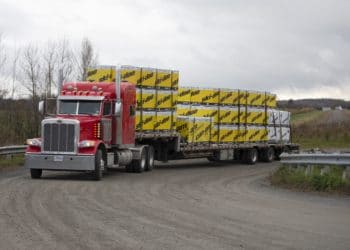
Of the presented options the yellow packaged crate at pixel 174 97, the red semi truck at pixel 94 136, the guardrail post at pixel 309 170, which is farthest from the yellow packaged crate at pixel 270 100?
the guardrail post at pixel 309 170

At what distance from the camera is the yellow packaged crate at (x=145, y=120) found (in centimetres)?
→ 2608

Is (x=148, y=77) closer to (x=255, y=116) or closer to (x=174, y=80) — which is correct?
(x=174, y=80)

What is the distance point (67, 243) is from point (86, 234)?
2.72ft

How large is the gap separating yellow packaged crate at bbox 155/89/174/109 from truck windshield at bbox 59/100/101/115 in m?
4.99

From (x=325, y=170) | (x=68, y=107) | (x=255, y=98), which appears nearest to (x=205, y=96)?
(x=255, y=98)

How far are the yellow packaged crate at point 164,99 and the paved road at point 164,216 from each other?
23.9ft

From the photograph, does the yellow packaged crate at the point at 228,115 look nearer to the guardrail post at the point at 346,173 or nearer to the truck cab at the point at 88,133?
the truck cab at the point at 88,133

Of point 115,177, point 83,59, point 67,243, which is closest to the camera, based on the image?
point 67,243

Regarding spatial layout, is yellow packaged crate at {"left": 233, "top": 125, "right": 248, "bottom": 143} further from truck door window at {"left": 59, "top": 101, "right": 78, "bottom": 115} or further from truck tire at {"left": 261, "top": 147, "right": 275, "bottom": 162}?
truck door window at {"left": 59, "top": 101, "right": 78, "bottom": 115}

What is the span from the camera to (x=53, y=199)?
1478 centimetres

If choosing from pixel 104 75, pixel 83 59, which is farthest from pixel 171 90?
pixel 83 59

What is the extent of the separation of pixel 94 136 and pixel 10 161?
7104mm

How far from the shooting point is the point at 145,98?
2642 centimetres

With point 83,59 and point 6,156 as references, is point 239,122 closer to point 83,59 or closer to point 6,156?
point 6,156
